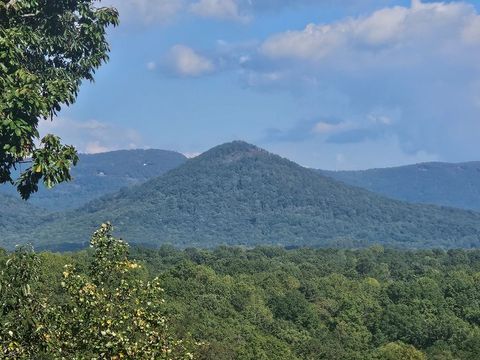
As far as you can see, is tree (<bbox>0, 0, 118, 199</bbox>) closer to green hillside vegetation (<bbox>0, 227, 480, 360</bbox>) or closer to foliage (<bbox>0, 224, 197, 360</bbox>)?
foliage (<bbox>0, 224, 197, 360</bbox>)

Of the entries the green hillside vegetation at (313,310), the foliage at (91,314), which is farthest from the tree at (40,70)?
the green hillside vegetation at (313,310)

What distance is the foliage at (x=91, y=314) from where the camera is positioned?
57.1 ft

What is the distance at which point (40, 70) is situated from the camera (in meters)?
20.9

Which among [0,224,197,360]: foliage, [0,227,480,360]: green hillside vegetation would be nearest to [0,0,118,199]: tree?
[0,224,197,360]: foliage

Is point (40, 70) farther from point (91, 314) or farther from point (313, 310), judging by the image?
point (313, 310)

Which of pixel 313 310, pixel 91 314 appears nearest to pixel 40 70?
pixel 91 314

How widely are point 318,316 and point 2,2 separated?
421 ft

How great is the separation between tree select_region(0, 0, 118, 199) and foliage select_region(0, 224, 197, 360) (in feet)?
6.53

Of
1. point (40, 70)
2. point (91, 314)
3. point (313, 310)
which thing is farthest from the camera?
point (313, 310)

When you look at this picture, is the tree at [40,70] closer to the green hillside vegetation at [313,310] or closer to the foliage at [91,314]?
the foliage at [91,314]

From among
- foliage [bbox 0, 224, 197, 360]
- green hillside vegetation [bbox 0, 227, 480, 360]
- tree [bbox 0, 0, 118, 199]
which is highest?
tree [bbox 0, 0, 118, 199]

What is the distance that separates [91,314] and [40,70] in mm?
6275

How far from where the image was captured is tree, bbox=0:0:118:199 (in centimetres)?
1742

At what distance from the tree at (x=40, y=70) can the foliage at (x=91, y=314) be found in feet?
6.53
